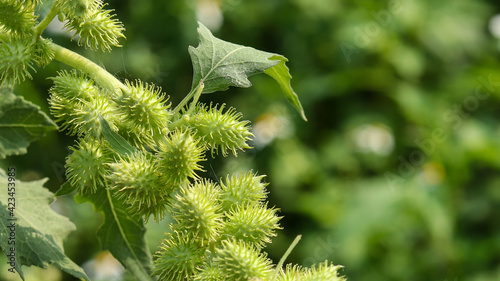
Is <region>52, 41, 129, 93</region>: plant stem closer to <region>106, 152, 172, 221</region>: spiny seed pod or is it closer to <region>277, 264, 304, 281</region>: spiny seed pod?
<region>106, 152, 172, 221</region>: spiny seed pod

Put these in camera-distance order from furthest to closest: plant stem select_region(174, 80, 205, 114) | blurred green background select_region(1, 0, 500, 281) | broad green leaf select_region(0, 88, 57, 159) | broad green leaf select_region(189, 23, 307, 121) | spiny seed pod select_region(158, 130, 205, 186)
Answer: blurred green background select_region(1, 0, 500, 281) → broad green leaf select_region(189, 23, 307, 121) → plant stem select_region(174, 80, 205, 114) → spiny seed pod select_region(158, 130, 205, 186) → broad green leaf select_region(0, 88, 57, 159)

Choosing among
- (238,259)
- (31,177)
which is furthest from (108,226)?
(31,177)

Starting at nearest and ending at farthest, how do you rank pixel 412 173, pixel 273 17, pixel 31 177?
1. pixel 31 177
2. pixel 412 173
3. pixel 273 17

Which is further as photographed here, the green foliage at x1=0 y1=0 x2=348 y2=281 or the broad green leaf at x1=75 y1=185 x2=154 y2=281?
the broad green leaf at x1=75 y1=185 x2=154 y2=281

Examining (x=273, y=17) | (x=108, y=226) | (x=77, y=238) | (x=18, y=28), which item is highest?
(x=273, y=17)

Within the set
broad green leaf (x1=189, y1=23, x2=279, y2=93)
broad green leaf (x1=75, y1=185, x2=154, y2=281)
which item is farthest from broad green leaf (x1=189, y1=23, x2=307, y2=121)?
broad green leaf (x1=75, y1=185, x2=154, y2=281)

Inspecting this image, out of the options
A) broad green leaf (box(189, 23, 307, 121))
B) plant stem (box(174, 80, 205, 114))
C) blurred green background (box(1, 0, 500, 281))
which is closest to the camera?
plant stem (box(174, 80, 205, 114))

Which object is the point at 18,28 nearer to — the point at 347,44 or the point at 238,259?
the point at 238,259
